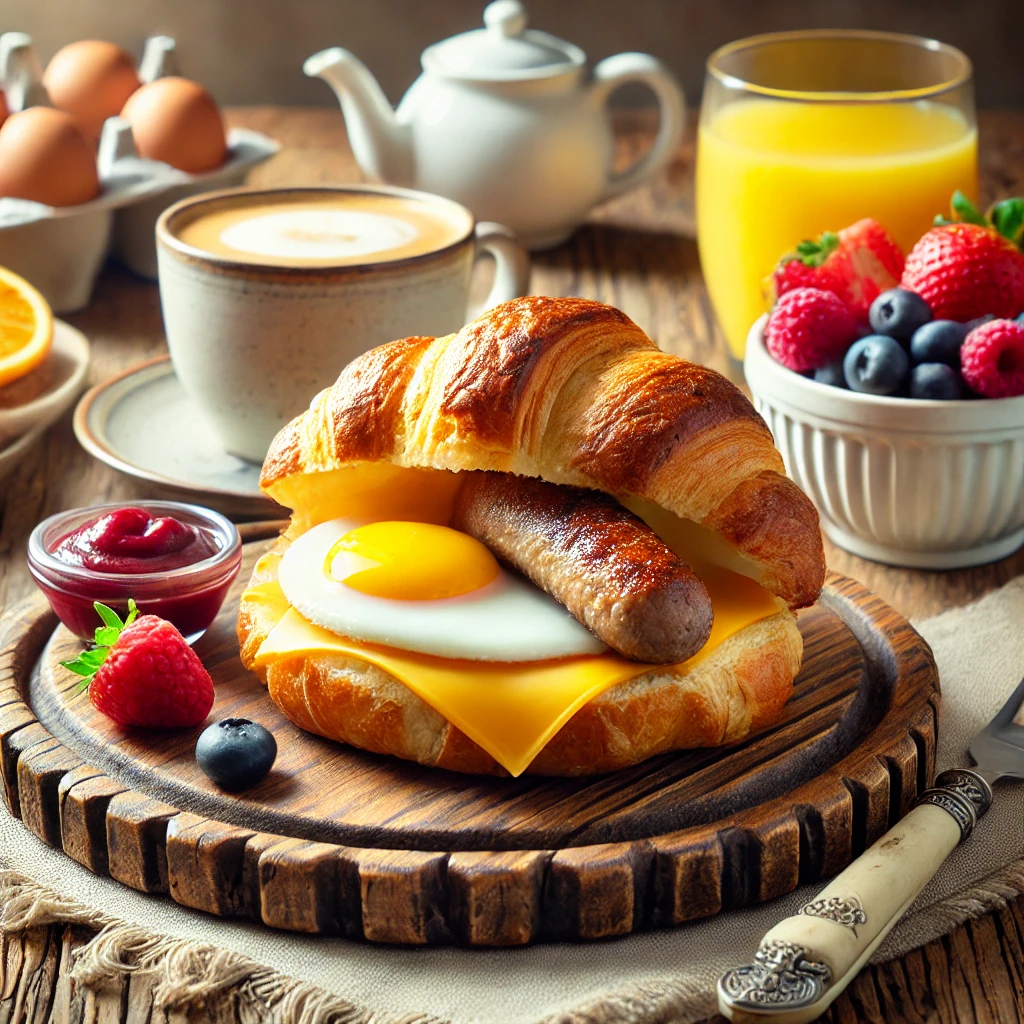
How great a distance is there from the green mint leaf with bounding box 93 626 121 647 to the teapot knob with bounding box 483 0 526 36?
2249 mm

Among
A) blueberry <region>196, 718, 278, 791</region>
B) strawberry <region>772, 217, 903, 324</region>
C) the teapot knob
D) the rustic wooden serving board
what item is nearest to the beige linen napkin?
the rustic wooden serving board

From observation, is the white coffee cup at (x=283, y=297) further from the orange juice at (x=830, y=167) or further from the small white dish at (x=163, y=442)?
the orange juice at (x=830, y=167)

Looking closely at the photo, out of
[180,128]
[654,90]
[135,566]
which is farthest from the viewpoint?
[654,90]

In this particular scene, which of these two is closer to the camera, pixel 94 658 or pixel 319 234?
pixel 94 658

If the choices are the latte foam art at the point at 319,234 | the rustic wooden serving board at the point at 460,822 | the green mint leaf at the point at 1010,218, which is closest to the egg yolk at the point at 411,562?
the rustic wooden serving board at the point at 460,822

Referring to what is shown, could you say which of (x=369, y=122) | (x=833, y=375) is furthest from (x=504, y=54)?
(x=833, y=375)

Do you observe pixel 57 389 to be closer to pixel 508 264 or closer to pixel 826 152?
pixel 508 264

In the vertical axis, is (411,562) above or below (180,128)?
below

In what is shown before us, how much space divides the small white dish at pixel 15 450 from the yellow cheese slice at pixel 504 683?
1.01m

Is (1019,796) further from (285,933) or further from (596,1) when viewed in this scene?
(596,1)

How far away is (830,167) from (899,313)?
28.9 inches

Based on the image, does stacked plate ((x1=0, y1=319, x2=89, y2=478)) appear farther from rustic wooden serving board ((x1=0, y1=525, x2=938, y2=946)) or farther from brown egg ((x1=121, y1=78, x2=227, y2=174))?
rustic wooden serving board ((x1=0, y1=525, x2=938, y2=946))

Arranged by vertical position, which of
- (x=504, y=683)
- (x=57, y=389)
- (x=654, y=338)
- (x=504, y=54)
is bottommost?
(x=654, y=338)

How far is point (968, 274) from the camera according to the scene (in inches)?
88.1
